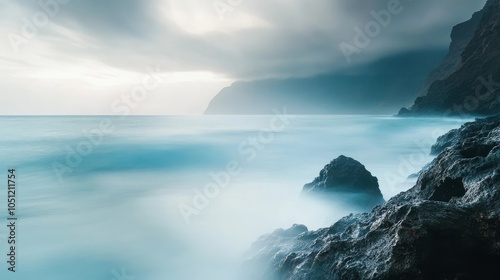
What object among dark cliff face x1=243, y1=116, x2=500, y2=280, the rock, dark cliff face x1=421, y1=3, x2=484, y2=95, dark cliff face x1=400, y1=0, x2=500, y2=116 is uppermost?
dark cliff face x1=421, y1=3, x2=484, y2=95

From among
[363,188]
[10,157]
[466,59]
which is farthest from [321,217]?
[466,59]

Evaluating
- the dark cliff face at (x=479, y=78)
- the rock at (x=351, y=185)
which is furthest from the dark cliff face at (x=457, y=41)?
the rock at (x=351, y=185)

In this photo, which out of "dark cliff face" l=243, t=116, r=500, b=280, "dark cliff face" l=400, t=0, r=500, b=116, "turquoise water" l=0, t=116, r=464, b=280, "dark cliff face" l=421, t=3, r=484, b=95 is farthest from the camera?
"dark cliff face" l=421, t=3, r=484, b=95

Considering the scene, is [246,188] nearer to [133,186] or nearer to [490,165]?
[133,186]

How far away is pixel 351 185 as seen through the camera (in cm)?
1113

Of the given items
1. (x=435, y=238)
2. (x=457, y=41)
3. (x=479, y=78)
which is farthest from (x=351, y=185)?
(x=457, y=41)

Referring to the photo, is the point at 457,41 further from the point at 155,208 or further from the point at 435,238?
the point at 435,238

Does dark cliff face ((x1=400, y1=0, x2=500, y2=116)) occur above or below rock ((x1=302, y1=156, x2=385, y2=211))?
above

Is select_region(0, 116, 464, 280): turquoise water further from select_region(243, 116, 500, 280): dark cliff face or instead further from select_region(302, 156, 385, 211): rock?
select_region(243, 116, 500, 280): dark cliff face

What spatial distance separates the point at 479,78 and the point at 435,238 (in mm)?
63694

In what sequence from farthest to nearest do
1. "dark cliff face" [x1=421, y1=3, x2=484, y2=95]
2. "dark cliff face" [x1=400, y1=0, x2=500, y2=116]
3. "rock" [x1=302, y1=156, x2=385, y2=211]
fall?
1. "dark cliff face" [x1=421, y1=3, x2=484, y2=95]
2. "dark cliff face" [x1=400, y1=0, x2=500, y2=116]
3. "rock" [x1=302, y1=156, x2=385, y2=211]

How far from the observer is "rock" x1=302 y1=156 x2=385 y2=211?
1089 centimetres

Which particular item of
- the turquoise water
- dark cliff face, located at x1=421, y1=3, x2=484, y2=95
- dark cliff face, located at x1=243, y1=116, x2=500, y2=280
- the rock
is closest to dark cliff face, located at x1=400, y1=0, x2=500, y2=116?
the turquoise water

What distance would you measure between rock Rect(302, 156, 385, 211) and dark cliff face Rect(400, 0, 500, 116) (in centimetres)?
4673
